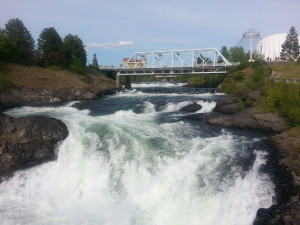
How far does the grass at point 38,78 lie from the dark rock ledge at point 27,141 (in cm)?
2080

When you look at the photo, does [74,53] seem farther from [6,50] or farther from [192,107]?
[192,107]

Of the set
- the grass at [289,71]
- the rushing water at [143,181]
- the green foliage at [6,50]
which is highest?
the green foliage at [6,50]

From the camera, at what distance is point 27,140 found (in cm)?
2191

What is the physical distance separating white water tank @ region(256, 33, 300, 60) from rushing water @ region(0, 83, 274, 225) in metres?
68.8

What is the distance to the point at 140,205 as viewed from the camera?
55.1 feet

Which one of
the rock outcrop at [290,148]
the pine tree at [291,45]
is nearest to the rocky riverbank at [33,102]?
the rock outcrop at [290,148]

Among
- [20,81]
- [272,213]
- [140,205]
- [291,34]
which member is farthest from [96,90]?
[291,34]

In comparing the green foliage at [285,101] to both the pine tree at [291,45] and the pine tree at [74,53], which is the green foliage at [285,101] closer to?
the pine tree at [74,53]

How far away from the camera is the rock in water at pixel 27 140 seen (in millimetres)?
20859

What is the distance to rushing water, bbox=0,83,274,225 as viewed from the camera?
51.0 feet

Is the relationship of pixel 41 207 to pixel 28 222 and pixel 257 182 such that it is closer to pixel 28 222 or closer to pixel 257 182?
pixel 28 222

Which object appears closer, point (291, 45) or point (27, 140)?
point (27, 140)

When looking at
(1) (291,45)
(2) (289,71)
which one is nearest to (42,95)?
(2) (289,71)

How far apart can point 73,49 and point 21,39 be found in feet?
34.8
